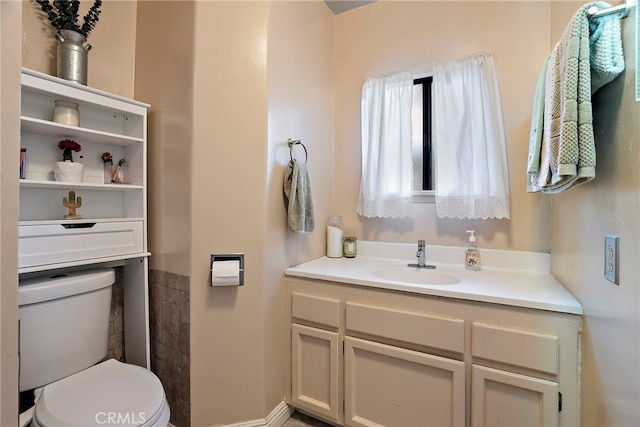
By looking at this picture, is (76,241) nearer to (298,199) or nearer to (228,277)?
(228,277)

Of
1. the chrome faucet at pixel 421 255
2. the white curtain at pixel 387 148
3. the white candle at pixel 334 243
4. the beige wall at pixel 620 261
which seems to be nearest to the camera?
the beige wall at pixel 620 261

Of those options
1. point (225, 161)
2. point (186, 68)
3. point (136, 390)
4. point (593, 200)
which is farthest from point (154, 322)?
point (593, 200)

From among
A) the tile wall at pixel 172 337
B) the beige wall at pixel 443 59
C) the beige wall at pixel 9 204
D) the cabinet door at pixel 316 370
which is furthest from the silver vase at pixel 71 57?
the cabinet door at pixel 316 370

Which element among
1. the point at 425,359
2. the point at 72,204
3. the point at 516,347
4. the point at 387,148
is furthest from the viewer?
the point at 387,148

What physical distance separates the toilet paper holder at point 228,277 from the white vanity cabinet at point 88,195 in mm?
399

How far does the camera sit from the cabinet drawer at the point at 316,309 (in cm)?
142

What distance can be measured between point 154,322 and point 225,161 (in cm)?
94

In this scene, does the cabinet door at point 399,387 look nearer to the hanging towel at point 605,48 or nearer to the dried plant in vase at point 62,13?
→ the hanging towel at point 605,48

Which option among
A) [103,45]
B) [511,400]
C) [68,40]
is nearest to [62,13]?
[68,40]

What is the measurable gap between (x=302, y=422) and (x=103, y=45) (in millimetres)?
2343

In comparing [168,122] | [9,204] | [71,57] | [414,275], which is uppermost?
[71,57]

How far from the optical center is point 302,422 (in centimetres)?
157

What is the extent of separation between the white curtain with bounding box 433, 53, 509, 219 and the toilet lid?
65.6 inches

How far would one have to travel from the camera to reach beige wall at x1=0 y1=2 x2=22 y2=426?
0.75 m
